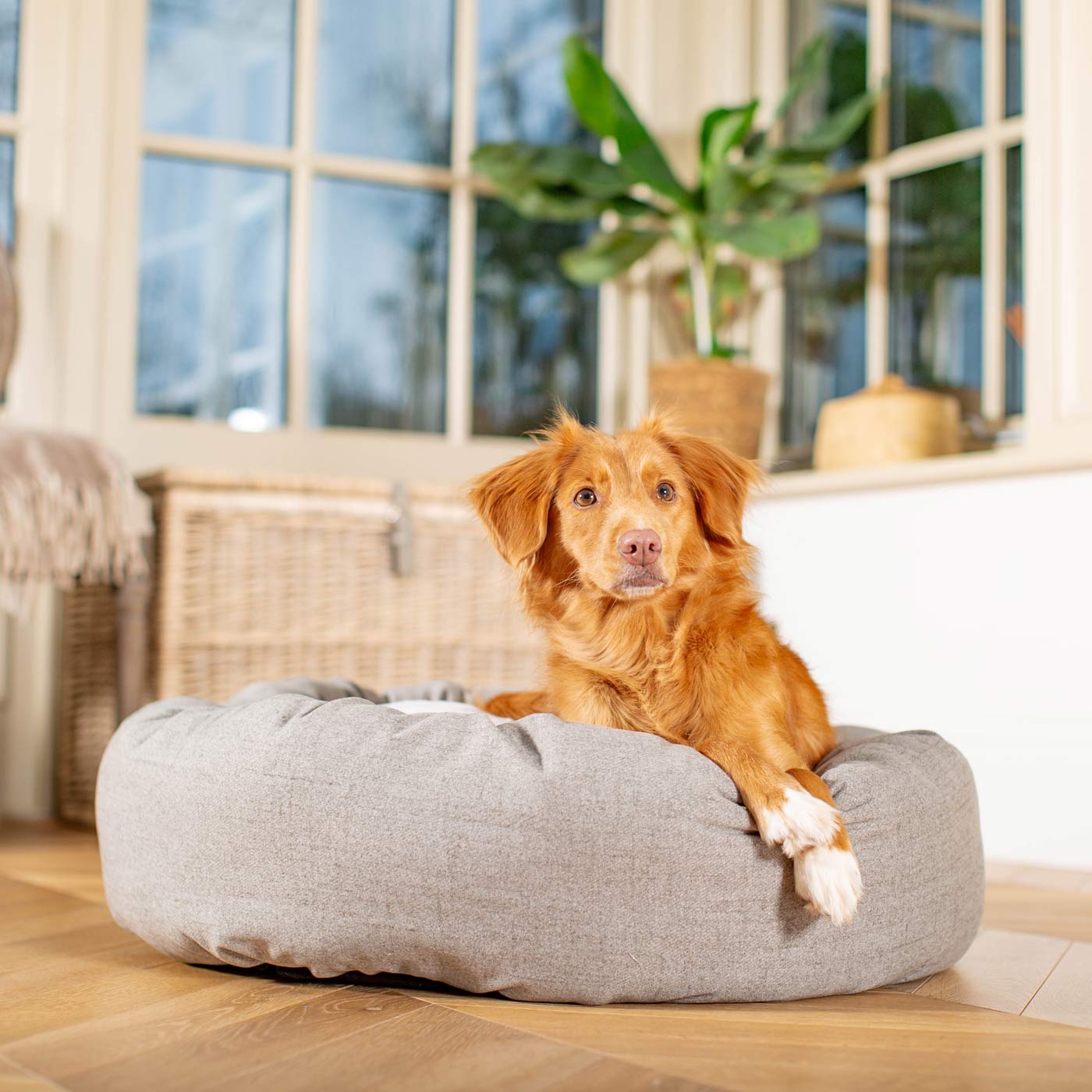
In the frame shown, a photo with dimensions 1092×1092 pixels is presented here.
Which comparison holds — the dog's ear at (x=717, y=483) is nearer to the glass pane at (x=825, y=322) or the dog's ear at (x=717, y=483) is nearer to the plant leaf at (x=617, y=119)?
the plant leaf at (x=617, y=119)

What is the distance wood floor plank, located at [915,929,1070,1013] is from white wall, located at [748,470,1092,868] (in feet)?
2.42

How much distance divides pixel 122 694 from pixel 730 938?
5.89 ft

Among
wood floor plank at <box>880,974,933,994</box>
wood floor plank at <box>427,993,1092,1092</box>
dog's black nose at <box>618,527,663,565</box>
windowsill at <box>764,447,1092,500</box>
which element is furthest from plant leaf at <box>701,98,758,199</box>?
wood floor plank at <box>427,993,1092,1092</box>

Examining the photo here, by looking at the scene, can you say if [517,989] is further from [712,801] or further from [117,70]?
[117,70]

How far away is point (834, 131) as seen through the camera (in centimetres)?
310

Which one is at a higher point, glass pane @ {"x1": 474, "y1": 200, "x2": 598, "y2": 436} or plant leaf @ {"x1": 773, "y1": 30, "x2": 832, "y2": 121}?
plant leaf @ {"x1": 773, "y1": 30, "x2": 832, "y2": 121}

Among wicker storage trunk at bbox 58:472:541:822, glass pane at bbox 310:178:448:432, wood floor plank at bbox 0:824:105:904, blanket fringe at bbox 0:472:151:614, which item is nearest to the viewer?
wood floor plank at bbox 0:824:105:904

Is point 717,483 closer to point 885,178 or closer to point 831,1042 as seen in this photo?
point 831,1042

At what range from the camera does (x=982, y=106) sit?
122 inches

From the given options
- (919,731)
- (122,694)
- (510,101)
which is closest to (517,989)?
(919,731)

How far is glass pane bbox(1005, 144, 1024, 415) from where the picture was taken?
2.99m

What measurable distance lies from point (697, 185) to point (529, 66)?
81 centimetres

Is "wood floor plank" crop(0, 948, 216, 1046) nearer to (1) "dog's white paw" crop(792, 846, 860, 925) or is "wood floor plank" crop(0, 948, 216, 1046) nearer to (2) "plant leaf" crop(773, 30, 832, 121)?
(1) "dog's white paw" crop(792, 846, 860, 925)

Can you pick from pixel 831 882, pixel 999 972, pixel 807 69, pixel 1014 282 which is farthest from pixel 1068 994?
pixel 807 69
